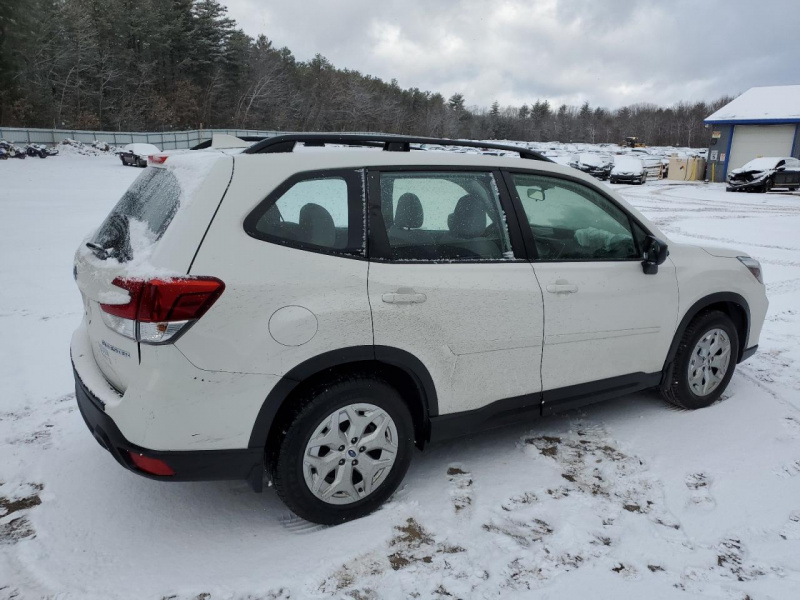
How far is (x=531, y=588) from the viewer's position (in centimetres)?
237

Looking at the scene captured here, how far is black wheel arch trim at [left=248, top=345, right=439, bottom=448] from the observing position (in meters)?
2.48

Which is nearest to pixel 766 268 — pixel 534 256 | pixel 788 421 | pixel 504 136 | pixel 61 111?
pixel 788 421

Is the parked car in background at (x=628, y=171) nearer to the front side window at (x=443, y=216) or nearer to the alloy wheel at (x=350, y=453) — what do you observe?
the front side window at (x=443, y=216)

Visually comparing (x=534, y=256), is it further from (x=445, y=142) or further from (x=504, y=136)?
(x=504, y=136)

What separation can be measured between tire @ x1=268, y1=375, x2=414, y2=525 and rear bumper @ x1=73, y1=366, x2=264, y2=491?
4.9 inches

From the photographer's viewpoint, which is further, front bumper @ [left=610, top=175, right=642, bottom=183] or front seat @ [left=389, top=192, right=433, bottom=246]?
front bumper @ [left=610, top=175, right=642, bottom=183]

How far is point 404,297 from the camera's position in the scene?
8.84ft

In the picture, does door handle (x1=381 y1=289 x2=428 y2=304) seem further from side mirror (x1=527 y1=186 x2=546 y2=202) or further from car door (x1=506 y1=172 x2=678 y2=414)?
side mirror (x1=527 y1=186 x2=546 y2=202)

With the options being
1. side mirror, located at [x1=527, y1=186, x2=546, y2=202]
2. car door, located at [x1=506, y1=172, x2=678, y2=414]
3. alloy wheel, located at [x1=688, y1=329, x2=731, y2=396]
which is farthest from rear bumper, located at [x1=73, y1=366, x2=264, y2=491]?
alloy wheel, located at [x1=688, y1=329, x2=731, y2=396]

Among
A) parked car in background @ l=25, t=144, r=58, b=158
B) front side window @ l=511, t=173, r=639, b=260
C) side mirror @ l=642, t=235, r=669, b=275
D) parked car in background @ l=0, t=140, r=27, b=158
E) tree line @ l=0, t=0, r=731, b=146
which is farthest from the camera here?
tree line @ l=0, t=0, r=731, b=146

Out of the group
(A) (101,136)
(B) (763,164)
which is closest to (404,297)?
(B) (763,164)

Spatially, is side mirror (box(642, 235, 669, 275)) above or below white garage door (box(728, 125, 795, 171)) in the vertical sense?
below

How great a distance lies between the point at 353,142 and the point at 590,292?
1.57m

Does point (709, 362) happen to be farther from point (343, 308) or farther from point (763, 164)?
point (763, 164)
